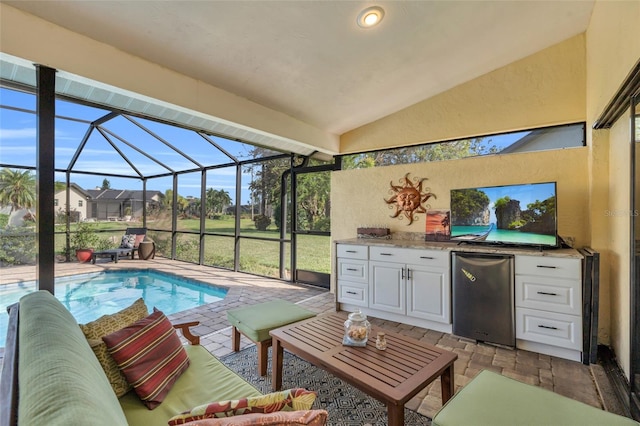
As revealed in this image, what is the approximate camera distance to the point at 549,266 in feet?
9.27

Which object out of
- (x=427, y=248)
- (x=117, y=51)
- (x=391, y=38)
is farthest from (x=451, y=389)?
(x=117, y=51)

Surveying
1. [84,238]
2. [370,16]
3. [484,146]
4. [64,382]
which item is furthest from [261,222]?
[64,382]

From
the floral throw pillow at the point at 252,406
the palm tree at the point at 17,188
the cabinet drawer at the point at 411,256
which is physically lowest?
the floral throw pillow at the point at 252,406

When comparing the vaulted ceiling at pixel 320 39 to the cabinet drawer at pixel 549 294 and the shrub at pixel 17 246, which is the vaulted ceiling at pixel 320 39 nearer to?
the shrub at pixel 17 246

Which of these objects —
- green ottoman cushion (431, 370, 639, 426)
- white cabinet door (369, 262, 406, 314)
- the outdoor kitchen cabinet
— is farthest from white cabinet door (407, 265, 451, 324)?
green ottoman cushion (431, 370, 639, 426)

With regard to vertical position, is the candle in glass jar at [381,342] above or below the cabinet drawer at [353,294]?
above

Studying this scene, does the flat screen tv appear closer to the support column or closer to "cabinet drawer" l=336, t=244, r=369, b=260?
"cabinet drawer" l=336, t=244, r=369, b=260

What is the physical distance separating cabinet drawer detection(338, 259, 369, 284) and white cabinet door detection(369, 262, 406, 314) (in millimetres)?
74

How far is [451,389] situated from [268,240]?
469cm

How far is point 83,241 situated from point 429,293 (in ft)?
28.0

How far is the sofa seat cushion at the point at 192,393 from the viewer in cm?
139

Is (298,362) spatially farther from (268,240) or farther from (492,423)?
(268,240)

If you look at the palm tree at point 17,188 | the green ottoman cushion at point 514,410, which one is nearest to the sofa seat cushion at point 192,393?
the green ottoman cushion at point 514,410

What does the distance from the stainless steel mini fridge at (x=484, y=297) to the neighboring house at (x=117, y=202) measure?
27.4ft
